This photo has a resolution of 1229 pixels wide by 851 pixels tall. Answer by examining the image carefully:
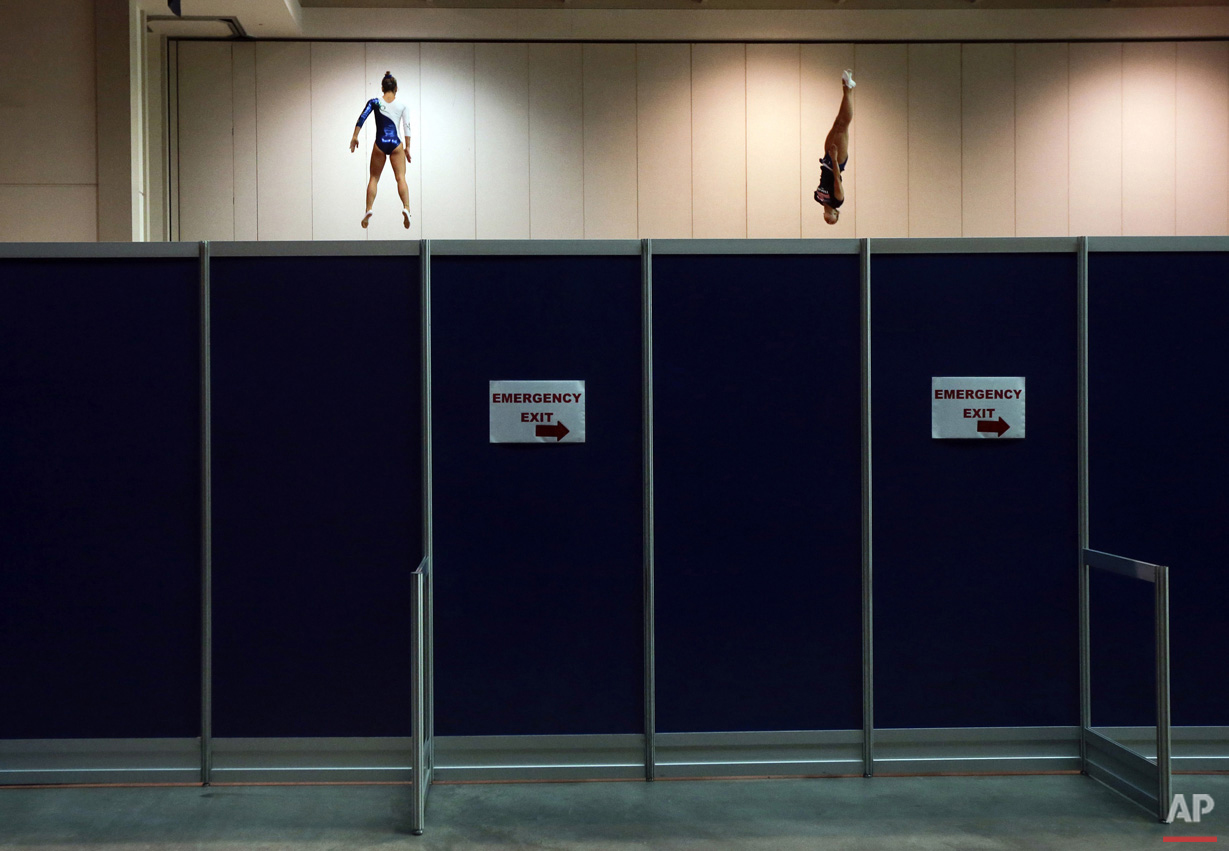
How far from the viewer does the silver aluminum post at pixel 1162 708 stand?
119 inches

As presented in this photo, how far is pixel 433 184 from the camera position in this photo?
734cm

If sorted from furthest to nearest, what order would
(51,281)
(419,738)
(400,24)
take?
(400,24) < (51,281) < (419,738)

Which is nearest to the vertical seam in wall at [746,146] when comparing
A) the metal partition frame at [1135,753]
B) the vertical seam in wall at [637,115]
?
the vertical seam in wall at [637,115]

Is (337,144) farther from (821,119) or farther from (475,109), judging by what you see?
(821,119)

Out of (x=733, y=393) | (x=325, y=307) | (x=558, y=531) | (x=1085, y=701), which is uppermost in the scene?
(x=325, y=307)

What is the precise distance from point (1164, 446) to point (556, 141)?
5.21 metres

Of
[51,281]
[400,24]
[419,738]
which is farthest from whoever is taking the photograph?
[400,24]

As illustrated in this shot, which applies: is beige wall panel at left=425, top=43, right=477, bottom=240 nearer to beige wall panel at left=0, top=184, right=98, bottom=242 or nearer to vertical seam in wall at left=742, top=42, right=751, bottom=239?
vertical seam in wall at left=742, top=42, right=751, bottom=239

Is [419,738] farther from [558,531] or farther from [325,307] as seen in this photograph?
[325,307]

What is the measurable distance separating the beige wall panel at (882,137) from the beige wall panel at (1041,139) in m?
0.96

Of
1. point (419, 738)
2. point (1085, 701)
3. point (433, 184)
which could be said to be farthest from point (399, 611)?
point (433, 184)

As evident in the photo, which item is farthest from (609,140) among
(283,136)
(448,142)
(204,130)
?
(204,130)

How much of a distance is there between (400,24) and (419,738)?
6.10 metres

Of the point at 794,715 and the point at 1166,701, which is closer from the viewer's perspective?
the point at 1166,701
